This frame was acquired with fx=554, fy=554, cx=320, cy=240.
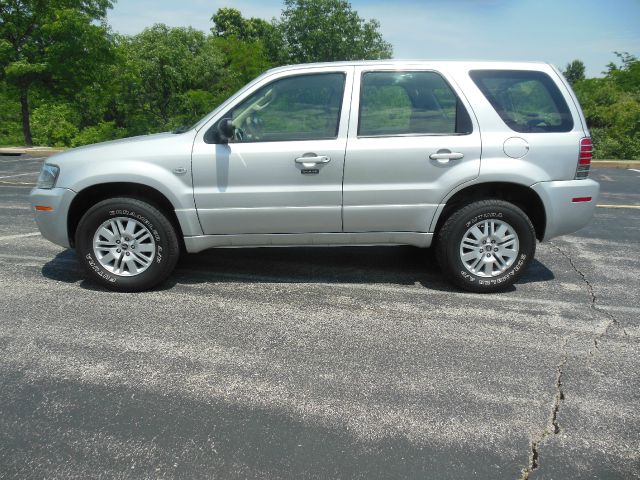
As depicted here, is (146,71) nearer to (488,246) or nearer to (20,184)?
(20,184)

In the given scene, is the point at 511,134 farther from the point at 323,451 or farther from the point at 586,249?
the point at 323,451

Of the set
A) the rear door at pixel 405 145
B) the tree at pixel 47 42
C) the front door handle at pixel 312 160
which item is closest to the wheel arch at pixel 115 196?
the front door handle at pixel 312 160

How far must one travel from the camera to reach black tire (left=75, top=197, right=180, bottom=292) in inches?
179

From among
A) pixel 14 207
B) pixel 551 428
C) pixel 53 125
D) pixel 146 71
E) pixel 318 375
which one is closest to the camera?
pixel 551 428

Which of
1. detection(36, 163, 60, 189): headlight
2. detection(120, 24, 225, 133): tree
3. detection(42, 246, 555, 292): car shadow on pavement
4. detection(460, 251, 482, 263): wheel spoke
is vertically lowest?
detection(42, 246, 555, 292): car shadow on pavement

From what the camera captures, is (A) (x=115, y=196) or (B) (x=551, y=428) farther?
(A) (x=115, y=196)

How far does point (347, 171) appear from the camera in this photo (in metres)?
4.50

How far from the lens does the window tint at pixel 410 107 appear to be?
14.9 feet

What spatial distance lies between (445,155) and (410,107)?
1.62ft

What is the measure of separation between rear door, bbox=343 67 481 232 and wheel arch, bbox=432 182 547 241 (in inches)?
7.9

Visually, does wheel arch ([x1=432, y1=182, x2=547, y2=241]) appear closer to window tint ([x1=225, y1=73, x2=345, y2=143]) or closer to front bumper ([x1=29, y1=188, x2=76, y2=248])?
window tint ([x1=225, y1=73, x2=345, y2=143])

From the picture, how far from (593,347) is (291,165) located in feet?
8.42

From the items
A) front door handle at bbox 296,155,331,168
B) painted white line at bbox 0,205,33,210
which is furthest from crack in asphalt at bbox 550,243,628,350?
painted white line at bbox 0,205,33,210

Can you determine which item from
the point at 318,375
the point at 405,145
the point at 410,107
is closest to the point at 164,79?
the point at 410,107
